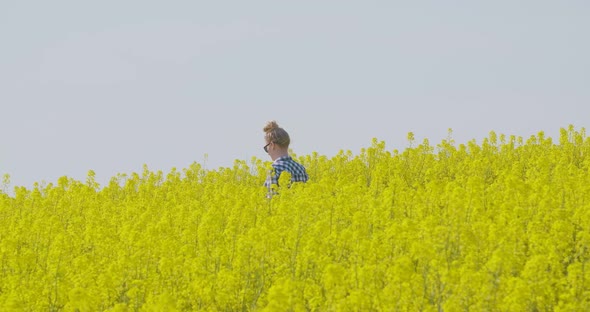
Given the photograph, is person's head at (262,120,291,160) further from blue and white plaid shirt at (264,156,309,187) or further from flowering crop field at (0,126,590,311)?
flowering crop field at (0,126,590,311)

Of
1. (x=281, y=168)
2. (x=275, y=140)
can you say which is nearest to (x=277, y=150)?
(x=275, y=140)

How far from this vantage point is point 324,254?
8.05 meters

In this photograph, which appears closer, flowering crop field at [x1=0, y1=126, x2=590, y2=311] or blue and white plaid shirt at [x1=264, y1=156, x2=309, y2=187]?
flowering crop field at [x1=0, y1=126, x2=590, y2=311]

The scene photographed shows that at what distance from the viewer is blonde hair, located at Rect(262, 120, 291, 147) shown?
40.3 feet

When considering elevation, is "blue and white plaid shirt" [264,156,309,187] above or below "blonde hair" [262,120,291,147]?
below

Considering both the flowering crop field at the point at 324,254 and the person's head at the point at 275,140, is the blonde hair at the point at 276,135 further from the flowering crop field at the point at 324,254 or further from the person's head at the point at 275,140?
the flowering crop field at the point at 324,254

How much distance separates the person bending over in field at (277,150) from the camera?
1229cm

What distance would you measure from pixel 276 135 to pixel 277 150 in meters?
0.25

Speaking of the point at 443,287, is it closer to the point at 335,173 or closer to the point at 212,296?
the point at 212,296

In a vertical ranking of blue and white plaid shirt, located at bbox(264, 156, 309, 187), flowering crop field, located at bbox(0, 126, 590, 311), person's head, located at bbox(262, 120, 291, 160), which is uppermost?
person's head, located at bbox(262, 120, 291, 160)

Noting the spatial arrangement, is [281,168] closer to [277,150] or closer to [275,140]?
[277,150]

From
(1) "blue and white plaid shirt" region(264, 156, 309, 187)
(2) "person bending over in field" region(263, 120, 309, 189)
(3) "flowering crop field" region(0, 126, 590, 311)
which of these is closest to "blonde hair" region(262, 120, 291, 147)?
(2) "person bending over in field" region(263, 120, 309, 189)

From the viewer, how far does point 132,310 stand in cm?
699

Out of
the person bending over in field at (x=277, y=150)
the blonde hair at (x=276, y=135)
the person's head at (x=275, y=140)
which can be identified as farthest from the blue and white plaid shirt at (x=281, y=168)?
the blonde hair at (x=276, y=135)
